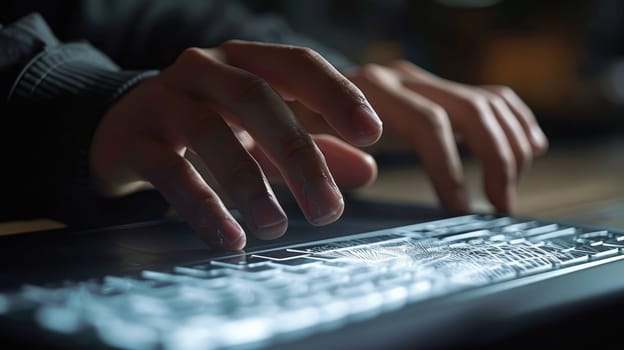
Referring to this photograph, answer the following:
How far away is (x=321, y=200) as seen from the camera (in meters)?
0.38

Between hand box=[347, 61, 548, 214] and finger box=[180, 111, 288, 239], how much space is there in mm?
196

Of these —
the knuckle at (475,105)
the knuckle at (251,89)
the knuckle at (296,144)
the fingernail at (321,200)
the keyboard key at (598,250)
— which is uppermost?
the knuckle at (251,89)

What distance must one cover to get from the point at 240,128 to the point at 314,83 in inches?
2.8

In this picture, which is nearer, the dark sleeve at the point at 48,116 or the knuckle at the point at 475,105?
the dark sleeve at the point at 48,116

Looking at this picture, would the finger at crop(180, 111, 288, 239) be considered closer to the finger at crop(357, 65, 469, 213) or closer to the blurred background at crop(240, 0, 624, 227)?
the finger at crop(357, 65, 469, 213)

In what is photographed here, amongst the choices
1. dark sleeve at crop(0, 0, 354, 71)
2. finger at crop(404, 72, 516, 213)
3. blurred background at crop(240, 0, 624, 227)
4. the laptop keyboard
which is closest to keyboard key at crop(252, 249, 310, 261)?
the laptop keyboard

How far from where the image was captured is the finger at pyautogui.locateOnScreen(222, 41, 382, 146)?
407 mm

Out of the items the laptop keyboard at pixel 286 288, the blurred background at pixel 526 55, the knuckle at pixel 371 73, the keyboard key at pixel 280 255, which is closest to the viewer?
the laptop keyboard at pixel 286 288

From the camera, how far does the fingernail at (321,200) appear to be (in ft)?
1.26

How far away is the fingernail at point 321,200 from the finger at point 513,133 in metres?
0.37

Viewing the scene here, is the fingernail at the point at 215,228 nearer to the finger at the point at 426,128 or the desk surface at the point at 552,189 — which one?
the desk surface at the point at 552,189

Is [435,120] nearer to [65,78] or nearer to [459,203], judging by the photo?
[459,203]

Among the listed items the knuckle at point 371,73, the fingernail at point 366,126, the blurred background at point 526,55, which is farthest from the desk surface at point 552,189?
the fingernail at point 366,126

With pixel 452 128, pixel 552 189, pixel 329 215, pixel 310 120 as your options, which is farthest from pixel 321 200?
pixel 552 189
